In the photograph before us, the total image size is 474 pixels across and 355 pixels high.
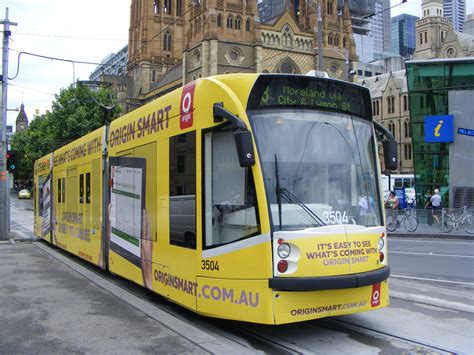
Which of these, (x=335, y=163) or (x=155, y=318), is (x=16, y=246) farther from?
(x=335, y=163)

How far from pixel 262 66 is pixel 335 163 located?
7641cm

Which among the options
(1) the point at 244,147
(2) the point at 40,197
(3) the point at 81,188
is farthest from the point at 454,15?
(1) the point at 244,147

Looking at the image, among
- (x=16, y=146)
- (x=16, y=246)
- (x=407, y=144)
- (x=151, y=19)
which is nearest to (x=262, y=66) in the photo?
(x=407, y=144)

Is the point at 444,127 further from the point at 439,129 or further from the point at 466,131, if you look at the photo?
the point at 466,131

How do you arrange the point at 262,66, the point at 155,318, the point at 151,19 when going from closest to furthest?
1. the point at 155,318
2. the point at 262,66
3. the point at 151,19

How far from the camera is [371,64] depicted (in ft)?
423

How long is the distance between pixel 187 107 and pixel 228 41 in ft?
244

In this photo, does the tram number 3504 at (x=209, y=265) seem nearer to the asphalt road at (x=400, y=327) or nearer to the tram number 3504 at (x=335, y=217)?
the asphalt road at (x=400, y=327)

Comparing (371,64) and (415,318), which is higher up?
(371,64)

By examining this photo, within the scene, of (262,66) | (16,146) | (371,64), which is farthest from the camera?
(371,64)

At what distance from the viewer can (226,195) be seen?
555cm

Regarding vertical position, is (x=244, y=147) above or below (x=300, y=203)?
above

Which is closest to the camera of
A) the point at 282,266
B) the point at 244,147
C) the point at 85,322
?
the point at 244,147

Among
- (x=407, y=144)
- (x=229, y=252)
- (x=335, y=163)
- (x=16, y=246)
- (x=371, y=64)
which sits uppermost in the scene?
(x=371, y=64)
